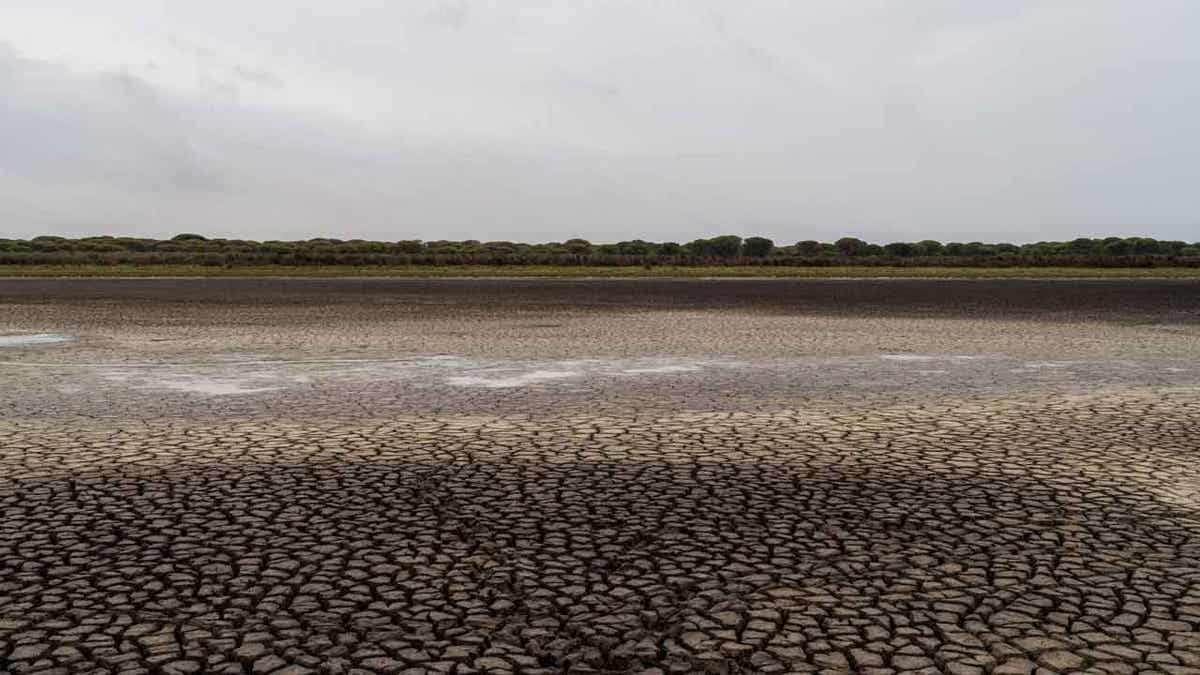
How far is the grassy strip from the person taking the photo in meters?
69.1

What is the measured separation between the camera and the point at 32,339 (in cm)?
1920

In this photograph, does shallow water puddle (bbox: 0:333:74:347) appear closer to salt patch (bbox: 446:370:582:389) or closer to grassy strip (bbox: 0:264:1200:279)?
salt patch (bbox: 446:370:582:389)

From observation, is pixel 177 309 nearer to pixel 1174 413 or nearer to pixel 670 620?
pixel 1174 413

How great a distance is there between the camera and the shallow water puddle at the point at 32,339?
1831 cm

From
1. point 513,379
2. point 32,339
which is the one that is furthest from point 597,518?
point 32,339

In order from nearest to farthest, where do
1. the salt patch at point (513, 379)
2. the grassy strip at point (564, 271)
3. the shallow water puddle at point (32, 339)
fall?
the salt patch at point (513, 379), the shallow water puddle at point (32, 339), the grassy strip at point (564, 271)

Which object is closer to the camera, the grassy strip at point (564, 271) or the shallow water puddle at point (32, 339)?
the shallow water puddle at point (32, 339)

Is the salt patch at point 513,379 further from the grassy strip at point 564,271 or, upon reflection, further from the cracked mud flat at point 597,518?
the grassy strip at point 564,271

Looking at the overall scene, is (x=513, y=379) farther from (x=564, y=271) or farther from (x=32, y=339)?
(x=564, y=271)

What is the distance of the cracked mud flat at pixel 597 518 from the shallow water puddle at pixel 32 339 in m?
3.80

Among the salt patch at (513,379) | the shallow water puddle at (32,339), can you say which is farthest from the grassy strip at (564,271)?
the salt patch at (513,379)

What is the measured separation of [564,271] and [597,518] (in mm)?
65999

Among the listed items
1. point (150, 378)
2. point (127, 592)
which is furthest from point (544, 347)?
point (127, 592)

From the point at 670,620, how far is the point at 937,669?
3.64 ft
